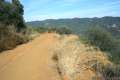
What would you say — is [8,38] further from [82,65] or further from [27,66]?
[82,65]

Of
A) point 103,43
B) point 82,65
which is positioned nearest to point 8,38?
point 82,65

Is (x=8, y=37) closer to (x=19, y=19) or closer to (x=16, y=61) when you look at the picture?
(x=16, y=61)

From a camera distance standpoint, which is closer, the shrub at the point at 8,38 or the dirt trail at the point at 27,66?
the dirt trail at the point at 27,66

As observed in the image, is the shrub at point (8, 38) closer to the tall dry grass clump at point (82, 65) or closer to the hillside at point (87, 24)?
the tall dry grass clump at point (82, 65)

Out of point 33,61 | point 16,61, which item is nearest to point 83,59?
point 33,61

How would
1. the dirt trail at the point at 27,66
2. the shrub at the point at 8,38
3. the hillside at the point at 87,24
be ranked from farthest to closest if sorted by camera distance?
the hillside at the point at 87,24 < the shrub at the point at 8,38 < the dirt trail at the point at 27,66

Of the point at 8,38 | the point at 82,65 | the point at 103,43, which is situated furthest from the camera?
the point at 103,43

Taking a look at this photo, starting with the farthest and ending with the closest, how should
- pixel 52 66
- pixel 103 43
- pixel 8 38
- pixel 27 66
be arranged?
pixel 103 43
pixel 8 38
pixel 27 66
pixel 52 66

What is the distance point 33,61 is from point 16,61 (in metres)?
0.64

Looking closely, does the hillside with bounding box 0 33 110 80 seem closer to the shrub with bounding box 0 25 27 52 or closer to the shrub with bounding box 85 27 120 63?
the shrub with bounding box 0 25 27 52

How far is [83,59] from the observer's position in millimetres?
6676

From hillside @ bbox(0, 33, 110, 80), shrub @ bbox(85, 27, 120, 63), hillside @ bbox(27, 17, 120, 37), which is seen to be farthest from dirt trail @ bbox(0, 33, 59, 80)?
hillside @ bbox(27, 17, 120, 37)

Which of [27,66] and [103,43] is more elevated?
[27,66]

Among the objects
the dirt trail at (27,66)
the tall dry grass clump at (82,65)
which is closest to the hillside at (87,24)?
the dirt trail at (27,66)
